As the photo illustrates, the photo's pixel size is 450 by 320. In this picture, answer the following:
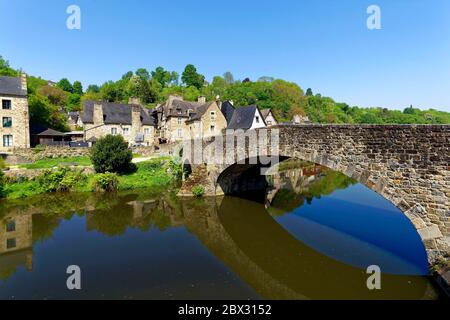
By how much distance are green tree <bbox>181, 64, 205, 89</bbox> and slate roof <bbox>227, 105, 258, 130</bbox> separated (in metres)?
52.6

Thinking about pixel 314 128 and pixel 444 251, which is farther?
pixel 314 128

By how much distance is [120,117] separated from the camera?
3931cm

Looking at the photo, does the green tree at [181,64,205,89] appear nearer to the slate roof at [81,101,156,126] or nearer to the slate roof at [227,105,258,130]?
the slate roof at [81,101,156,126]

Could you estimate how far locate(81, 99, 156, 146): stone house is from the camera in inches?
1476

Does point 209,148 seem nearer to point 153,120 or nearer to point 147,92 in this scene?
→ point 153,120

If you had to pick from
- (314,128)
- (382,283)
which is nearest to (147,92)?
(314,128)

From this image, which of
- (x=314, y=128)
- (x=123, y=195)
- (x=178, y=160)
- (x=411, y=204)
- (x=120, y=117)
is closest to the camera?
(x=411, y=204)

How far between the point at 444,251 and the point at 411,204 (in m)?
1.59

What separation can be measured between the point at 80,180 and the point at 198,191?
374 inches

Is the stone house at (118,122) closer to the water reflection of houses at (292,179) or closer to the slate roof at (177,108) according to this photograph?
the slate roof at (177,108)

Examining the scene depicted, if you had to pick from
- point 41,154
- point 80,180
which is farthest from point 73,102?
point 80,180

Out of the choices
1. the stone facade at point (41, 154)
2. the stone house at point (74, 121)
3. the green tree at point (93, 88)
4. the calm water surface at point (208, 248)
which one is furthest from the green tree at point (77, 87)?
the calm water surface at point (208, 248)

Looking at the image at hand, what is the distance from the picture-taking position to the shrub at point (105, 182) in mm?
21188

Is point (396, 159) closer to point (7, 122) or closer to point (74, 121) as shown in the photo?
point (7, 122)
